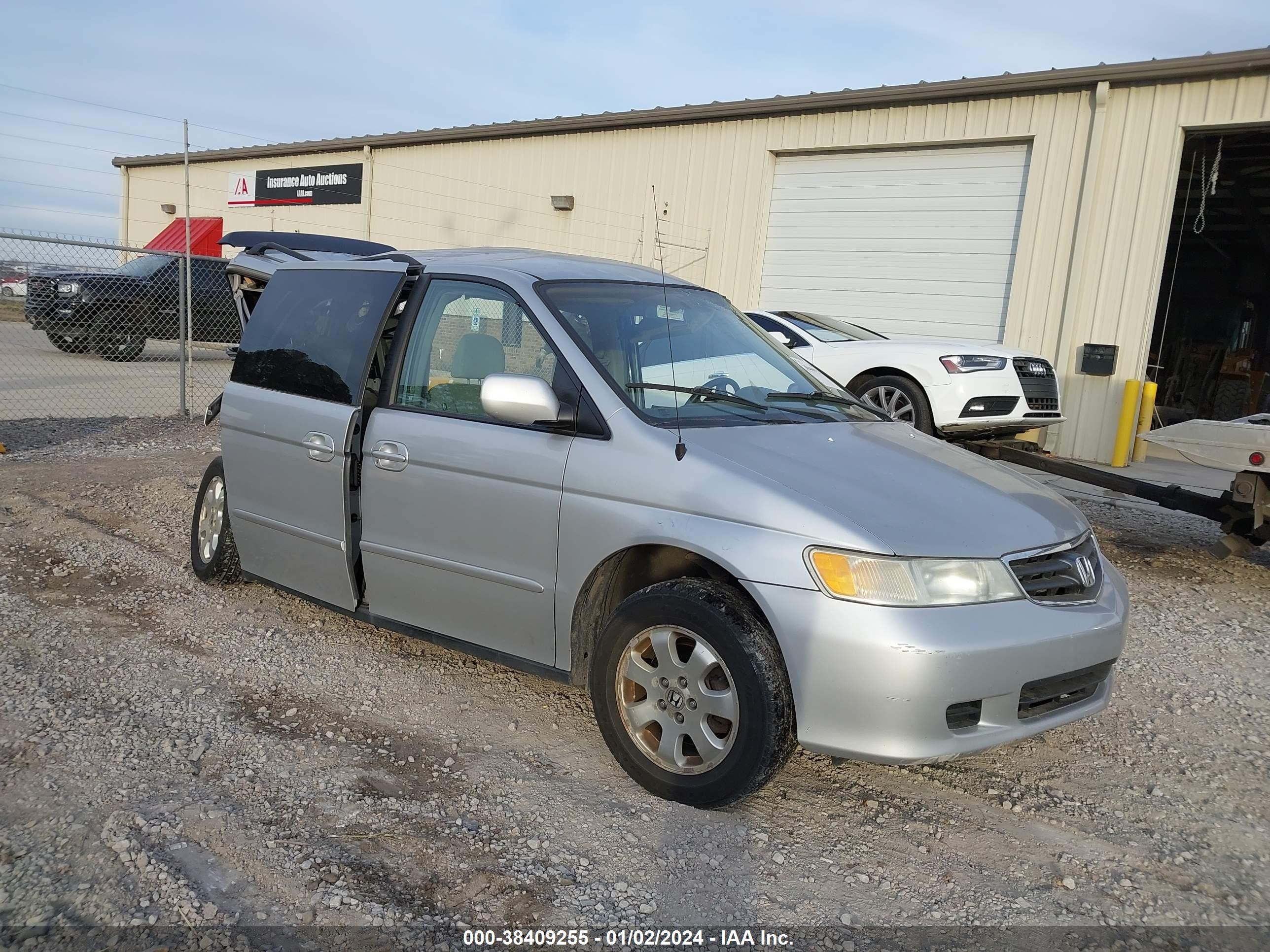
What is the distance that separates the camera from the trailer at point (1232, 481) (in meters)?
5.84

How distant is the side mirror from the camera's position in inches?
132

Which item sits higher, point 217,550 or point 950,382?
point 950,382

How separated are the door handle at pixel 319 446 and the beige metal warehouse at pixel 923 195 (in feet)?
33.7

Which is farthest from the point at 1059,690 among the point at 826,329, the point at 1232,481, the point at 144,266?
the point at 144,266

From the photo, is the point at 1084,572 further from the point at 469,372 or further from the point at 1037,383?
the point at 1037,383

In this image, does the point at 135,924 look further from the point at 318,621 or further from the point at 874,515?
the point at 318,621

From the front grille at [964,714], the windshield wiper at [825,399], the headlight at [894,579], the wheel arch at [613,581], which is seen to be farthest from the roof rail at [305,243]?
the front grille at [964,714]

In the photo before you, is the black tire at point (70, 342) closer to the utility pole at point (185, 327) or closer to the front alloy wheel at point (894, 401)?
the utility pole at point (185, 327)

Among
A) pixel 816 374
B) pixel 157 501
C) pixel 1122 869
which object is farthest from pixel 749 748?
pixel 157 501

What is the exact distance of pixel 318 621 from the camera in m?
5.02

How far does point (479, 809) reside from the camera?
3.16 meters

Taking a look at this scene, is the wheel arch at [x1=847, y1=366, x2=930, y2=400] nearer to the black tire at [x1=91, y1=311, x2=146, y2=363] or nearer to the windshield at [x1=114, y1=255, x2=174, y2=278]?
the black tire at [x1=91, y1=311, x2=146, y2=363]

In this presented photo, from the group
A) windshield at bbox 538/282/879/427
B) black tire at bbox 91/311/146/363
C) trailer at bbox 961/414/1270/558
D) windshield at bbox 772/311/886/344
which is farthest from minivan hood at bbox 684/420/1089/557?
black tire at bbox 91/311/146/363

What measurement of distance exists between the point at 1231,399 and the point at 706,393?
17466 millimetres
